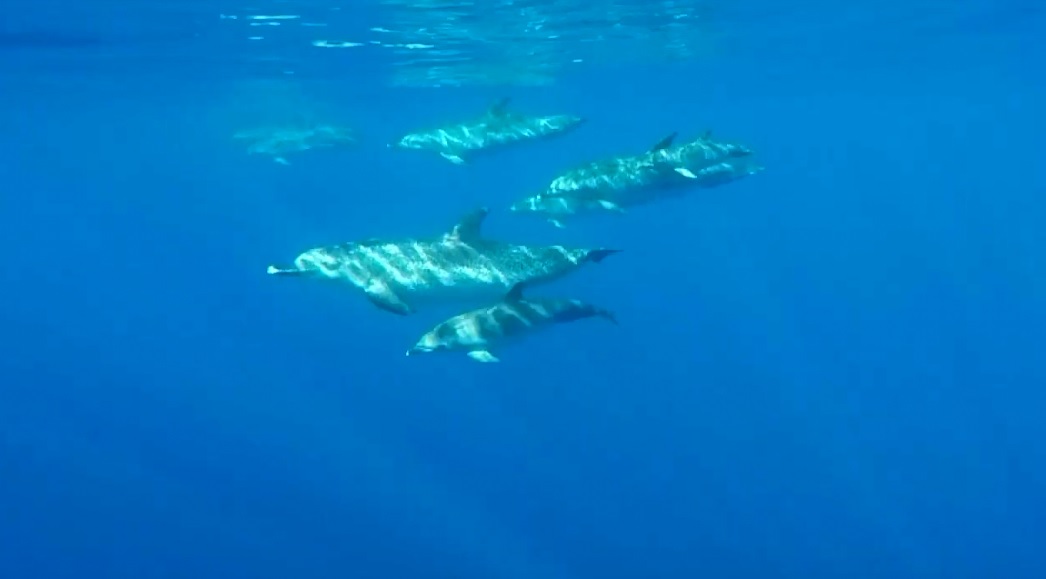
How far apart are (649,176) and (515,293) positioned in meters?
3.66

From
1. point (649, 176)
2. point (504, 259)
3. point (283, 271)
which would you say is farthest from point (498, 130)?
point (283, 271)

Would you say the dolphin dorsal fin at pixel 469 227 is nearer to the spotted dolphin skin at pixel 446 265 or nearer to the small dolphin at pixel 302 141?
the spotted dolphin skin at pixel 446 265

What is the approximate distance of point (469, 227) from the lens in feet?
45.2

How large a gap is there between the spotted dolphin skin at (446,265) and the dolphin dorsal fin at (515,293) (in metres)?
1.07

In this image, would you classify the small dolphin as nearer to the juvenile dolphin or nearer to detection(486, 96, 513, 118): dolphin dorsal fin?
detection(486, 96, 513, 118): dolphin dorsal fin

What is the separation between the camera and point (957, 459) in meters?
24.2

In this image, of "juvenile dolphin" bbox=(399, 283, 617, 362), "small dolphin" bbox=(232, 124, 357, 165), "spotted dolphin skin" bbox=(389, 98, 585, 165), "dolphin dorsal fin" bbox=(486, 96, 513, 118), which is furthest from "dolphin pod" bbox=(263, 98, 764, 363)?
"small dolphin" bbox=(232, 124, 357, 165)

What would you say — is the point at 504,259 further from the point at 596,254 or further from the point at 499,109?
the point at 499,109

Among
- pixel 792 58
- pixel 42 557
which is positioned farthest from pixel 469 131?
pixel 792 58

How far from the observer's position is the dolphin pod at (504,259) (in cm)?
1230

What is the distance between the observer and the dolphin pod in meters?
12.3

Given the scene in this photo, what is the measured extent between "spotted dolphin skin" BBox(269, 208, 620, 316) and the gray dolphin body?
1619 millimetres

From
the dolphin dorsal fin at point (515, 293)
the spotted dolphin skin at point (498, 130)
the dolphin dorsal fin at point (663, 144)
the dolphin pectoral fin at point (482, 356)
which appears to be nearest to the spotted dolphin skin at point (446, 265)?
the dolphin dorsal fin at point (515, 293)

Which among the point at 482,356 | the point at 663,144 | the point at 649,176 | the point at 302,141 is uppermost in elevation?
the point at 663,144
